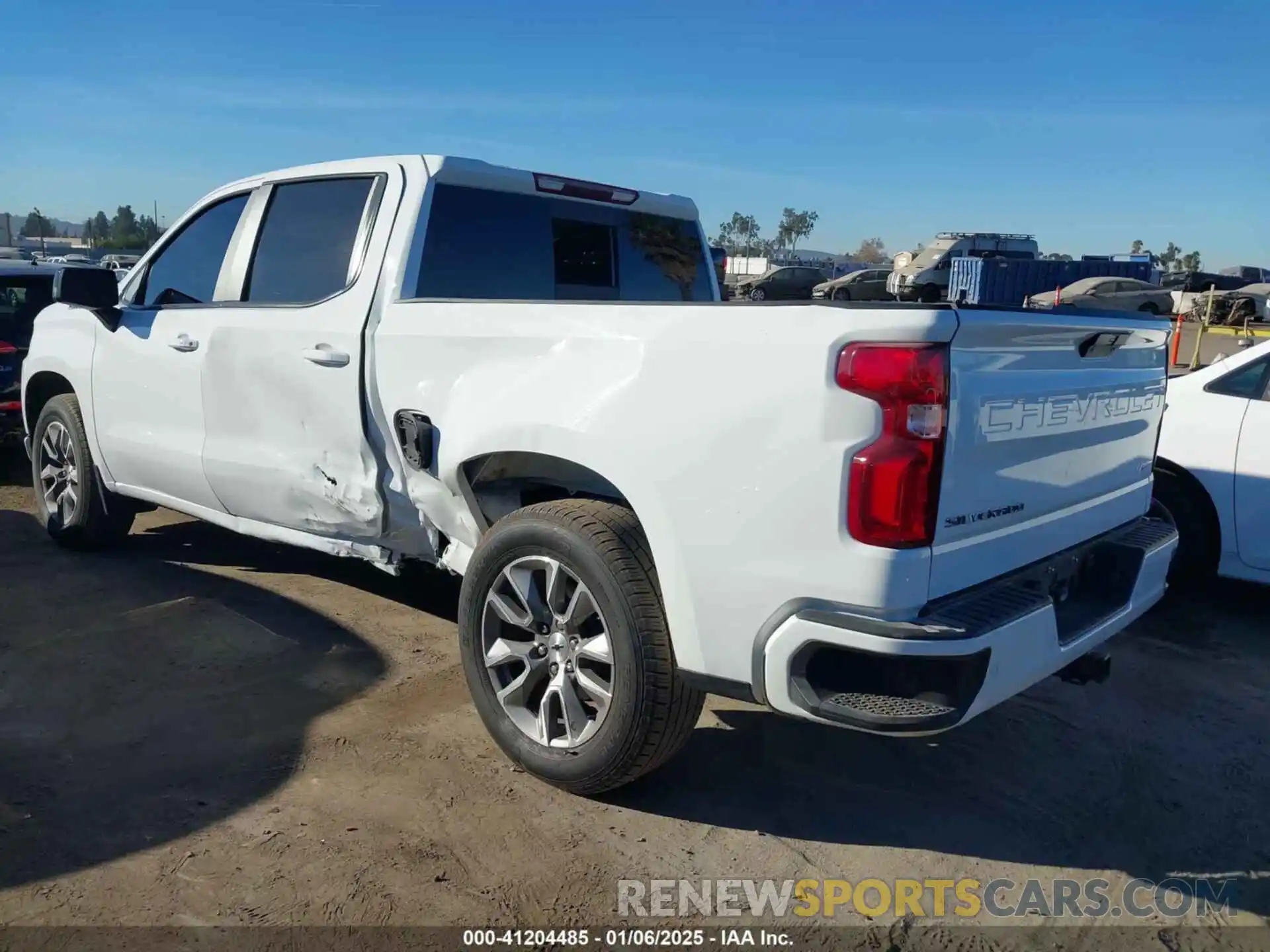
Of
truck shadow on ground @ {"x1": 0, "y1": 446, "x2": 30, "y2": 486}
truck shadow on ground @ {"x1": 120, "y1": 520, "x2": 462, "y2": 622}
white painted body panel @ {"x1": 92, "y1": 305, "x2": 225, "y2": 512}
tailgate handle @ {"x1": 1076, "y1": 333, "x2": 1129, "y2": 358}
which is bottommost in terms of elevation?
truck shadow on ground @ {"x1": 0, "y1": 446, "x2": 30, "y2": 486}

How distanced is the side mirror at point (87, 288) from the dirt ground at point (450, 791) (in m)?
1.47

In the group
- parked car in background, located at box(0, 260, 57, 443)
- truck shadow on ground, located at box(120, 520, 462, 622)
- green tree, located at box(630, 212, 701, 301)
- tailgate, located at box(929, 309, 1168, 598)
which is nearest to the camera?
tailgate, located at box(929, 309, 1168, 598)

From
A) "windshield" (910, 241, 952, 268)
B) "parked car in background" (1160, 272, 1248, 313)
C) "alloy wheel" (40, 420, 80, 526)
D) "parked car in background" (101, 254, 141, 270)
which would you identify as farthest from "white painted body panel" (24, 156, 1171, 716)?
"windshield" (910, 241, 952, 268)

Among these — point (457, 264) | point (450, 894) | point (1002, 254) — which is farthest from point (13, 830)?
point (1002, 254)

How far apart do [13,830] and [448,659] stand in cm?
174

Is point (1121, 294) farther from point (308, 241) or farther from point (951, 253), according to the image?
point (308, 241)

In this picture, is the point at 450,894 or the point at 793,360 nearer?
the point at 793,360

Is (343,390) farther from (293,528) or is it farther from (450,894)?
(450,894)

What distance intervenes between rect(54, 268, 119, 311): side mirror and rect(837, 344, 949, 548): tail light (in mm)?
3935

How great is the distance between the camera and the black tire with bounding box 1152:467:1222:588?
5.29 metres

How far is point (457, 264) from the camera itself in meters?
4.11

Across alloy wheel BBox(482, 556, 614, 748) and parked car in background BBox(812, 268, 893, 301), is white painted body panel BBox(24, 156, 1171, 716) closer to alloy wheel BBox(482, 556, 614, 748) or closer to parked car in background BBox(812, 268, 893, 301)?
alloy wheel BBox(482, 556, 614, 748)

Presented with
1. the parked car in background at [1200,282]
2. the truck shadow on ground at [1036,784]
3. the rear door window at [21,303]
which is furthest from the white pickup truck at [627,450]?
the parked car in background at [1200,282]

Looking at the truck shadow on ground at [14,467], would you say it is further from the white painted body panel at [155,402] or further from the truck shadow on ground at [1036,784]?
the truck shadow on ground at [1036,784]
